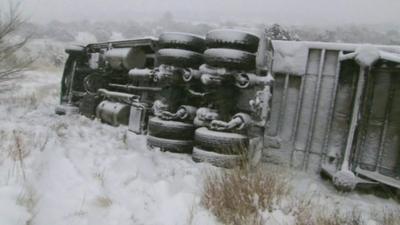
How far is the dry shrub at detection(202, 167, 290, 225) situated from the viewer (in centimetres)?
291

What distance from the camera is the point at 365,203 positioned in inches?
148

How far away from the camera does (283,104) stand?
505cm

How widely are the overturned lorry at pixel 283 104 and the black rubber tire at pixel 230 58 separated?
0.01m

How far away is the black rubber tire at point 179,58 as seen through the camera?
5.14 m

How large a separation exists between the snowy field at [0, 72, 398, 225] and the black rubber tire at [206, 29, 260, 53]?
150cm

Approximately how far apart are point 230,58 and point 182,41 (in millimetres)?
955

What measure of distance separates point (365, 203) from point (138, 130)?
3973mm

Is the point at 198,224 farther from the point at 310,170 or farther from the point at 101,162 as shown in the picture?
the point at 310,170

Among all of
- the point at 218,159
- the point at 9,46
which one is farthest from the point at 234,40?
the point at 9,46

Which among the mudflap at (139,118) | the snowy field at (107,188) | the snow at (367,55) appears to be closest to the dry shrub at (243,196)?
the snowy field at (107,188)

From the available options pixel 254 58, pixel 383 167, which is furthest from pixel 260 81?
pixel 383 167

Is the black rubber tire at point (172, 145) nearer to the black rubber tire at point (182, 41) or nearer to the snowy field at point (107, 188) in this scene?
the snowy field at point (107, 188)

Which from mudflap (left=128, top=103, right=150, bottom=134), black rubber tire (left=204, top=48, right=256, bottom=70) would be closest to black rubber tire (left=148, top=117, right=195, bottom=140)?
black rubber tire (left=204, top=48, right=256, bottom=70)

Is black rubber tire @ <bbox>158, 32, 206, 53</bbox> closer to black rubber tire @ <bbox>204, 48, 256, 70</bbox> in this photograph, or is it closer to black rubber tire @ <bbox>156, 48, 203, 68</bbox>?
black rubber tire @ <bbox>156, 48, 203, 68</bbox>
